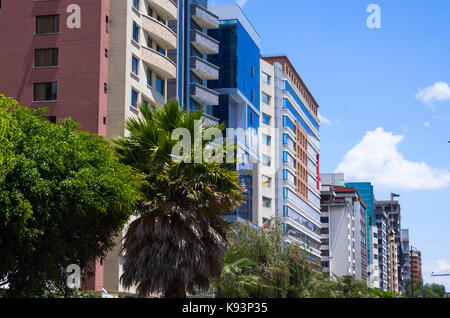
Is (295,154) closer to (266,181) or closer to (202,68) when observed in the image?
(266,181)

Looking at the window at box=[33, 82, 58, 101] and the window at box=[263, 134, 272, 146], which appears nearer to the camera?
the window at box=[33, 82, 58, 101]

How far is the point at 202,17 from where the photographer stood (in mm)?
83375

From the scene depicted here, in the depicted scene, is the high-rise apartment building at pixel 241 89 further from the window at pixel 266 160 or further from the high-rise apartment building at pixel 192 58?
the high-rise apartment building at pixel 192 58

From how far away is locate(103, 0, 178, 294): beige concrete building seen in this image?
5725 cm

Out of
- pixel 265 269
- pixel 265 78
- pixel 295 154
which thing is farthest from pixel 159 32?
pixel 295 154

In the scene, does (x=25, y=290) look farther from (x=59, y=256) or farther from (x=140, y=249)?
(x=140, y=249)

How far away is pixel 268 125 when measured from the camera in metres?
119

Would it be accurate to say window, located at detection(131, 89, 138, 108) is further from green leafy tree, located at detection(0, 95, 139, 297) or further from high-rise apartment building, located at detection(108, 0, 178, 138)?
green leafy tree, located at detection(0, 95, 139, 297)

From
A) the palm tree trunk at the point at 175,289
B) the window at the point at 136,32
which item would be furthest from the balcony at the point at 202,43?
the palm tree trunk at the point at 175,289

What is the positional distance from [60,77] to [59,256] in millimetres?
28090

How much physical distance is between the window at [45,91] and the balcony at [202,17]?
29.4m

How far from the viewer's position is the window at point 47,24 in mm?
57500

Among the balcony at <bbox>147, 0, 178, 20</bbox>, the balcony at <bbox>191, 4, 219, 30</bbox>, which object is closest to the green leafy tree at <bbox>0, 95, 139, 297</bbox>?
the balcony at <bbox>147, 0, 178, 20</bbox>

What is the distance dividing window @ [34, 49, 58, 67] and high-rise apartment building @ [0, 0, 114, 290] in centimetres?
3
